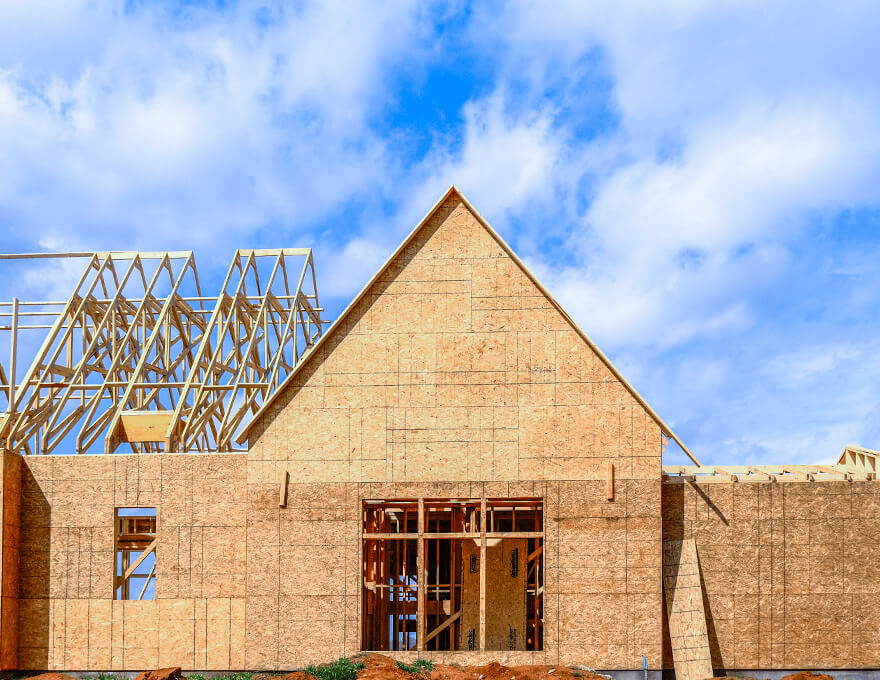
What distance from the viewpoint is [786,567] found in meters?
27.0

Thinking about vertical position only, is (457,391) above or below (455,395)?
above

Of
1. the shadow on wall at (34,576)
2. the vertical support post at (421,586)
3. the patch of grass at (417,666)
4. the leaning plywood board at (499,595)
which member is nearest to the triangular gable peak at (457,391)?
the vertical support post at (421,586)

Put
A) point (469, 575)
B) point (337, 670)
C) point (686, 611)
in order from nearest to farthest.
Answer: point (337, 670)
point (686, 611)
point (469, 575)

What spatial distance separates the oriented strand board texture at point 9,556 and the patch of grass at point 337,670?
8041mm

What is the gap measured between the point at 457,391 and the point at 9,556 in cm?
1239

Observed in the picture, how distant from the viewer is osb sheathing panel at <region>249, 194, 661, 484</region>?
26.5 m

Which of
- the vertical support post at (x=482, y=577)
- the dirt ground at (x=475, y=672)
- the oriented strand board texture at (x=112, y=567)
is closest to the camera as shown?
the dirt ground at (x=475, y=672)

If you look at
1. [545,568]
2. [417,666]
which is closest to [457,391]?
[545,568]

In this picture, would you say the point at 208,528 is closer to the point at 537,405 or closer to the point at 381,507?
the point at 381,507

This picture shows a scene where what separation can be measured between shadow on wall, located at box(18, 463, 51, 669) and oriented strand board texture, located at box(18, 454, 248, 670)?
0.09ft

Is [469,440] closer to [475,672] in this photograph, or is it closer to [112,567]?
[475,672]

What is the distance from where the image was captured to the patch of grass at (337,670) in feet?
80.4

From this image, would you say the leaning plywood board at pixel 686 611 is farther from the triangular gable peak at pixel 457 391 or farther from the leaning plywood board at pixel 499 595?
the leaning plywood board at pixel 499 595

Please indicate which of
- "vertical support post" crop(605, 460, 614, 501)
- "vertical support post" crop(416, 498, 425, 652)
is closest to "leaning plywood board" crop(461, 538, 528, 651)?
"vertical support post" crop(416, 498, 425, 652)
